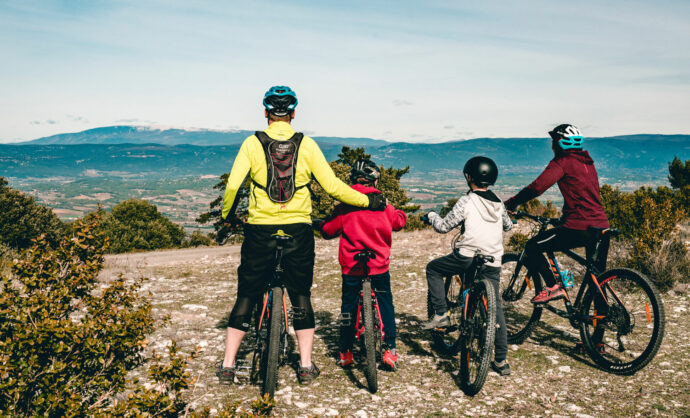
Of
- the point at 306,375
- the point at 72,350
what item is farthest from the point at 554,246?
the point at 72,350

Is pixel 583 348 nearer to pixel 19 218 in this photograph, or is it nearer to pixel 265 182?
pixel 265 182

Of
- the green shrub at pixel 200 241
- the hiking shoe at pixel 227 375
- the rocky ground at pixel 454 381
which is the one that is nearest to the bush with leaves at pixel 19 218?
the green shrub at pixel 200 241

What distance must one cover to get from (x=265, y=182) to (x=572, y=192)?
11.7 feet

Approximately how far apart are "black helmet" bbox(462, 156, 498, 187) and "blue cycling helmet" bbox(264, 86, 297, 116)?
198 cm

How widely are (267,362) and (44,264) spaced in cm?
205

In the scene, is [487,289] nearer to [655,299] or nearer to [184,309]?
[655,299]

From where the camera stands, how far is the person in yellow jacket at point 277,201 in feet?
13.4

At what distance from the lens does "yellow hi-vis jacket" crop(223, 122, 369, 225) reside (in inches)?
160

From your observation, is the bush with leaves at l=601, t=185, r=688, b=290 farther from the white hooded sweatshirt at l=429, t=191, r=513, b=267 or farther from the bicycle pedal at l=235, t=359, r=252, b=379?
the bicycle pedal at l=235, t=359, r=252, b=379

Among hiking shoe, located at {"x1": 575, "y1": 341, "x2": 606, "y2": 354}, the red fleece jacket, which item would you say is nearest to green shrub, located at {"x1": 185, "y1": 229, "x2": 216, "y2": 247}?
the red fleece jacket

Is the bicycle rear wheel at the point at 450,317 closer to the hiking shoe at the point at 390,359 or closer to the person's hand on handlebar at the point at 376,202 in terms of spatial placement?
the hiking shoe at the point at 390,359

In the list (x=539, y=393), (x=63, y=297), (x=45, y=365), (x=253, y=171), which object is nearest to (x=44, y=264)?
(x=63, y=297)

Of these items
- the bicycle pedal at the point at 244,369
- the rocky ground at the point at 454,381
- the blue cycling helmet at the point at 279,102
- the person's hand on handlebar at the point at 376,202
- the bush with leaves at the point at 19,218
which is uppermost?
the blue cycling helmet at the point at 279,102

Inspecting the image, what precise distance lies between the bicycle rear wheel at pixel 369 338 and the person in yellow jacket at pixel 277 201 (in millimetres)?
604
